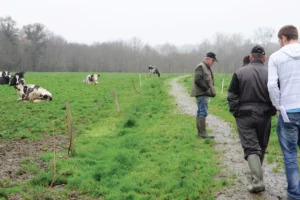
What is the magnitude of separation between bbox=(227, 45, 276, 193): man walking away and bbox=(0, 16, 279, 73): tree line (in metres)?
69.4

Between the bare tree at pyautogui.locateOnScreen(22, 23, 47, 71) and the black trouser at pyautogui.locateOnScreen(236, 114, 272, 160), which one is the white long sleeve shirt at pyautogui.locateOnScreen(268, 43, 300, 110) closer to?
the black trouser at pyautogui.locateOnScreen(236, 114, 272, 160)

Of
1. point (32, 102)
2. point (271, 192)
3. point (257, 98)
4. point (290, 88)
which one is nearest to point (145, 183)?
point (271, 192)

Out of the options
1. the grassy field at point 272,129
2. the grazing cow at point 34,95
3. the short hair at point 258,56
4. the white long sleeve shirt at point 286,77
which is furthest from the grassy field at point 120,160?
the grazing cow at point 34,95

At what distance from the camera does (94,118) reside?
13266mm

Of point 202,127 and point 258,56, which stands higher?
point 258,56

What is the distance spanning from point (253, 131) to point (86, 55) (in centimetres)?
9413

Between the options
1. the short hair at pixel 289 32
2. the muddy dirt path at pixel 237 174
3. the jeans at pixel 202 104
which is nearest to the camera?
the short hair at pixel 289 32

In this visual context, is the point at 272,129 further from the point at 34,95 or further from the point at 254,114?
the point at 34,95

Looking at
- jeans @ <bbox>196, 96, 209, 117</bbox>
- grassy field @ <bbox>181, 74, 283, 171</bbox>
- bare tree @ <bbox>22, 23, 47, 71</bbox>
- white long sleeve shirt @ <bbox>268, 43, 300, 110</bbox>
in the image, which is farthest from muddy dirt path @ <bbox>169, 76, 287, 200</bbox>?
bare tree @ <bbox>22, 23, 47, 71</bbox>

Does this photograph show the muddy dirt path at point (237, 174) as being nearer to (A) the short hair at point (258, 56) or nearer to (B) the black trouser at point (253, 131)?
(B) the black trouser at point (253, 131)

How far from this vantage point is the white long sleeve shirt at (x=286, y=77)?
4.48 metres

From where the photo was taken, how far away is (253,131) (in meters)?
5.11

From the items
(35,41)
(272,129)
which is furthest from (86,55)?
(272,129)

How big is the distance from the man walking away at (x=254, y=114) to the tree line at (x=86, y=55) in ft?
228
